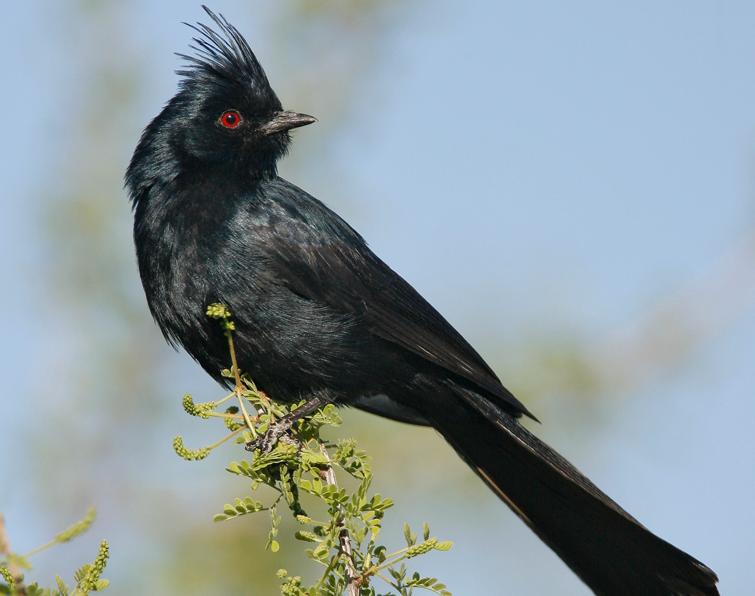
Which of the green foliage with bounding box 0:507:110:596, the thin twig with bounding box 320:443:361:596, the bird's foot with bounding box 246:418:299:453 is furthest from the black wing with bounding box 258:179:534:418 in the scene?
the green foliage with bounding box 0:507:110:596

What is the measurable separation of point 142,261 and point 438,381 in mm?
1526

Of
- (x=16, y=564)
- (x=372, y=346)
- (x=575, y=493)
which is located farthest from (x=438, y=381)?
(x=16, y=564)

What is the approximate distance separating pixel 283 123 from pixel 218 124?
0.34 m

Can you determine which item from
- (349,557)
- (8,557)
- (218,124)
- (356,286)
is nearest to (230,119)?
(218,124)

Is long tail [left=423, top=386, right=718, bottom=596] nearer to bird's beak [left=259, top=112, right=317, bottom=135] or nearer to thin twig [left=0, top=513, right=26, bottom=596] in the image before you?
bird's beak [left=259, top=112, right=317, bottom=135]

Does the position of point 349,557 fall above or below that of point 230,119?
below

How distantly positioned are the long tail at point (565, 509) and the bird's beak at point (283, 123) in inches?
66.0

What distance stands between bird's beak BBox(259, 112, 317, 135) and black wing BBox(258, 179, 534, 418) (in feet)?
1.22

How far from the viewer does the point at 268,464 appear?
3.73 meters

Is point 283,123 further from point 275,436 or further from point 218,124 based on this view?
point 275,436

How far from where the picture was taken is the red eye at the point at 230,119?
18.8ft

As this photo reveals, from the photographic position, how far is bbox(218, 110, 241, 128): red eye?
18.8 ft

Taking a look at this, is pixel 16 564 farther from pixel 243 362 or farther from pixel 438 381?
pixel 438 381

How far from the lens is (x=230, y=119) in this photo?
5777 mm
